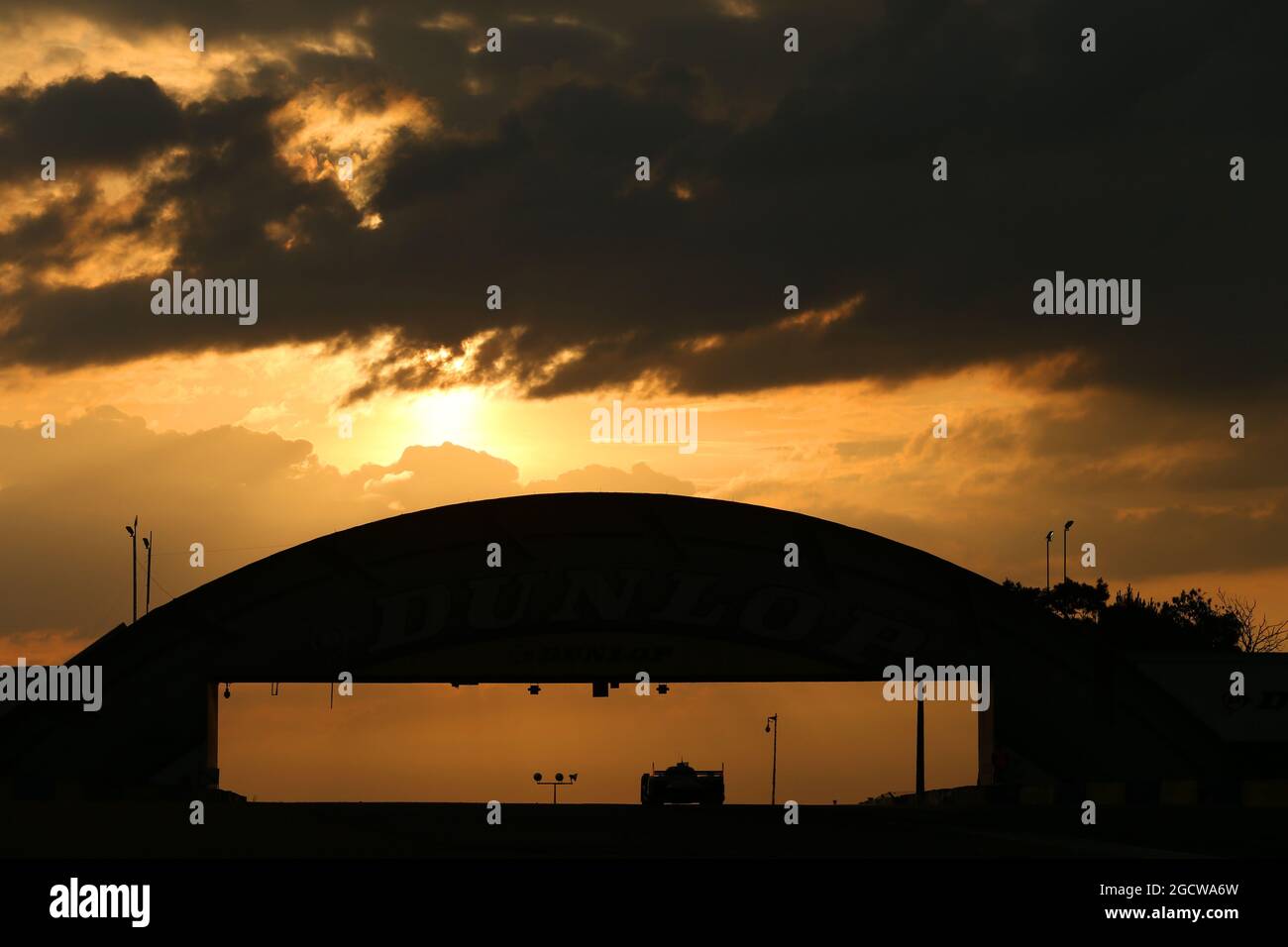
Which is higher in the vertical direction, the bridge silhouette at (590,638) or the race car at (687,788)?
the bridge silhouette at (590,638)

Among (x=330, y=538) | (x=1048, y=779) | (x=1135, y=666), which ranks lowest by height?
(x=1048, y=779)

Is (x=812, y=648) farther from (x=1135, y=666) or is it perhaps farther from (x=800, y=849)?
(x=800, y=849)

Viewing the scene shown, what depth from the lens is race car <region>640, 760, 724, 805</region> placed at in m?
51.7

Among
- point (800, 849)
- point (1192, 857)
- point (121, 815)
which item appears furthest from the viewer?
point (121, 815)

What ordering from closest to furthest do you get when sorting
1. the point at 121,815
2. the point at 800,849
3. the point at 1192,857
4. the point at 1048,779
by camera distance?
the point at 1192,857
the point at 800,849
the point at 121,815
the point at 1048,779

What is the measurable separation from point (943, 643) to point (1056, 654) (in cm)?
331

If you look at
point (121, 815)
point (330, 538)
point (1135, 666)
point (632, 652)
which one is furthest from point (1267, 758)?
point (121, 815)

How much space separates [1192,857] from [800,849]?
435 centimetres

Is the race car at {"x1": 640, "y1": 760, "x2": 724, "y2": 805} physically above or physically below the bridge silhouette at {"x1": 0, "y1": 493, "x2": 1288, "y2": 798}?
below

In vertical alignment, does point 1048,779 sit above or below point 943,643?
below

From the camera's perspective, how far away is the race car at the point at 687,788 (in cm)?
5166

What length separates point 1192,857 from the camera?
17.8 m

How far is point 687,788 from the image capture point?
52.0 m

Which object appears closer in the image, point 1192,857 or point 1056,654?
point 1192,857
